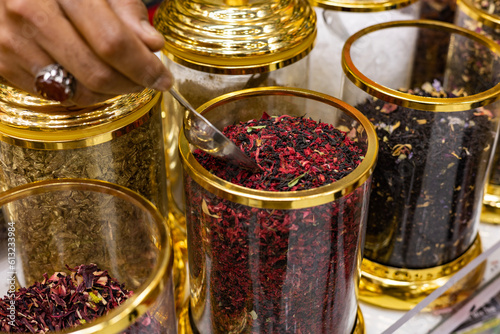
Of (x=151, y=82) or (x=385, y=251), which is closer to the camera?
(x=151, y=82)

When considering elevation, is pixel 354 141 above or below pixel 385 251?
above

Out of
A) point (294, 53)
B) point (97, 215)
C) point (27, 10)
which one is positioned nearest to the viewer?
point (27, 10)

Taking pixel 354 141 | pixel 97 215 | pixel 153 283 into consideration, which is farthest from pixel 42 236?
pixel 354 141

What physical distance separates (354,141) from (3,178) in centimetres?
36

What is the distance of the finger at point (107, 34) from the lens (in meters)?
0.37

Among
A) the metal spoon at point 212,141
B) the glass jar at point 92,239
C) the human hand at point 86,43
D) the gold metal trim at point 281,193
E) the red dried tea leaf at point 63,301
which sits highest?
the human hand at point 86,43

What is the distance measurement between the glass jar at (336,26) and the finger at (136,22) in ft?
1.33

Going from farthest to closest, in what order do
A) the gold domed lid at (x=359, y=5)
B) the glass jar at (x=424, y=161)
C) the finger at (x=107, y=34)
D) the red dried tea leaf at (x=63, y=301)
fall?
the gold domed lid at (x=359, y=5)
the glass jar at (x=424, y=161)
the red dried tea leaf at (x=63, y=301)
the finger at (x=107, y=34)

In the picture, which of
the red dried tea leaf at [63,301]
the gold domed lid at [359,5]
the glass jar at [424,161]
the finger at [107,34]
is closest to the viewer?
the finger at [107,34]

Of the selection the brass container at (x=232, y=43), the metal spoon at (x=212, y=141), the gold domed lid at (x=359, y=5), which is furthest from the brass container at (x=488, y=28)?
the metal spoon at (x=212, y=141)

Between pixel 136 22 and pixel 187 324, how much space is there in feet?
1.18

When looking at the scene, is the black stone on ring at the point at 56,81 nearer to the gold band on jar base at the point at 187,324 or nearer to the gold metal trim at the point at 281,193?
the gold metal trim at the point at 281,193

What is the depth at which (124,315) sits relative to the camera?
15.4 inches

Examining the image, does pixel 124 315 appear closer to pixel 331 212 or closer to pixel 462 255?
pixel 331 212
